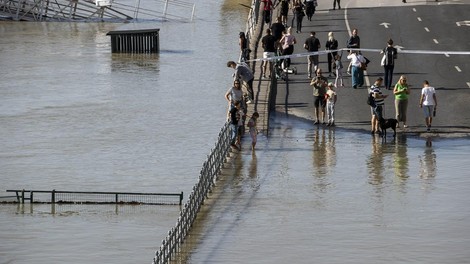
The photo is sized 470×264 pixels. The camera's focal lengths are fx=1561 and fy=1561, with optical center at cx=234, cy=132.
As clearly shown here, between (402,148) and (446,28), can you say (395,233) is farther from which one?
(446,28)

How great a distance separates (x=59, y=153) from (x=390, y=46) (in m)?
11.3

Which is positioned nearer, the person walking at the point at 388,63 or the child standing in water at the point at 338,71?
the person walking at the point at 388,63

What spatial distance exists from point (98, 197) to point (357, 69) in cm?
1439

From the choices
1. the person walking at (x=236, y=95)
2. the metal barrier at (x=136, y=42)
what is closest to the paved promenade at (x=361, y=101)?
the person walking at (x=236, y=95)

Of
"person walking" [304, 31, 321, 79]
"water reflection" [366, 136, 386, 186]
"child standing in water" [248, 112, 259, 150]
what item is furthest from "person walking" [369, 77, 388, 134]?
"person walking" [304, 31, 321, 79]

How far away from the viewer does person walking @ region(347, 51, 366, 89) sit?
4384 cm

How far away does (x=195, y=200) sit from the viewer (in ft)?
93.5

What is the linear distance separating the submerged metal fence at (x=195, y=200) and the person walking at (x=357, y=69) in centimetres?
943

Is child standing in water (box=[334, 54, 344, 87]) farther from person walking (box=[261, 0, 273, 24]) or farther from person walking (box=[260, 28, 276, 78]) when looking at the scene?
person walking (box=[261, 0, 273, 24])

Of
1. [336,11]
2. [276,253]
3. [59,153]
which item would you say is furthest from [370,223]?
[336,11]

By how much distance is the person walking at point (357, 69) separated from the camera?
144 feet

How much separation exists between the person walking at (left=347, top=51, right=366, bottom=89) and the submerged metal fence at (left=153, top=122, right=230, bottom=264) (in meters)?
9.43

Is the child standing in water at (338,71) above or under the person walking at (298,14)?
under

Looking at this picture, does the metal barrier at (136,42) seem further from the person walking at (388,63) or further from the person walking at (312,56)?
the person walking at (388,63)
